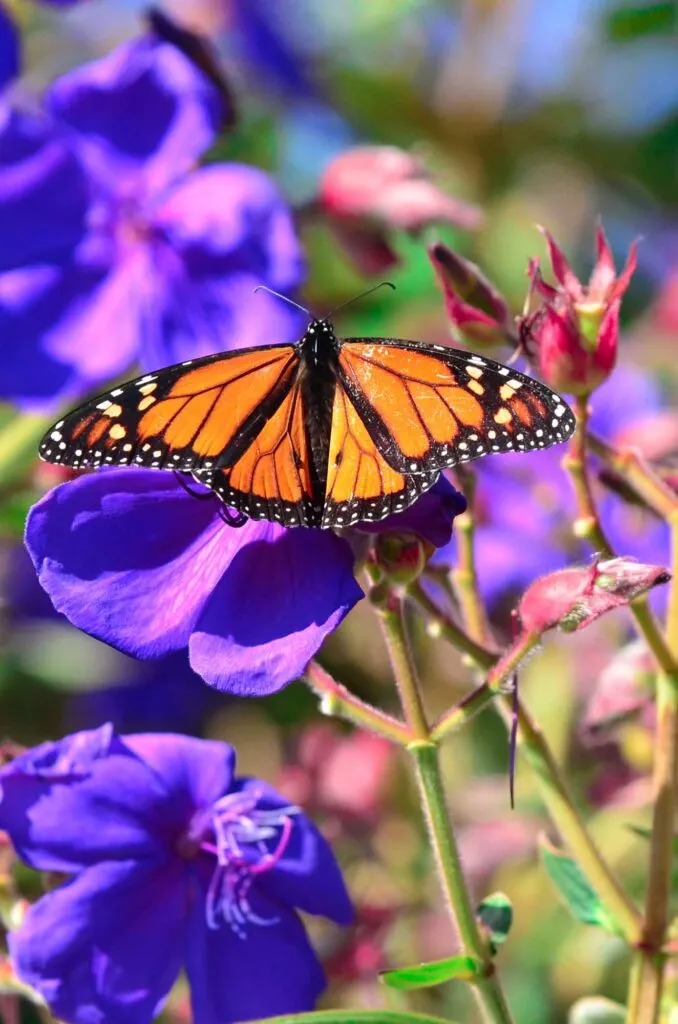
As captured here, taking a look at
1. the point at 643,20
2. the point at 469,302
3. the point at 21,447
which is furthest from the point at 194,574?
the point at 643,20

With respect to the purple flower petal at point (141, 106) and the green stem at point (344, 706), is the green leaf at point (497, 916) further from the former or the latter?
the purple flower petal at point (141, 106)

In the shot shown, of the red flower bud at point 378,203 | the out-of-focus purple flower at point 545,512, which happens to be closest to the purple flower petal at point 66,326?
the red flower bud at point 378,203

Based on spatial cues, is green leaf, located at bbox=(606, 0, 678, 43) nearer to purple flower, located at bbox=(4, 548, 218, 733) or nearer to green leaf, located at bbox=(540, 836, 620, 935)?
purple flower, located at bbox=(4, 548, 218, 733)

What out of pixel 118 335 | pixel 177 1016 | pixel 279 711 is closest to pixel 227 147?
pixel 118 335

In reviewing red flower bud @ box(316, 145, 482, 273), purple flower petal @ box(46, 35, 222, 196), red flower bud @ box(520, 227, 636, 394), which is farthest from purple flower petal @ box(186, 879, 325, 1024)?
purple flower petal @ box(46, 35, 222, 196)

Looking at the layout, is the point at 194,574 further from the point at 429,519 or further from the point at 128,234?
the point at 128,234
